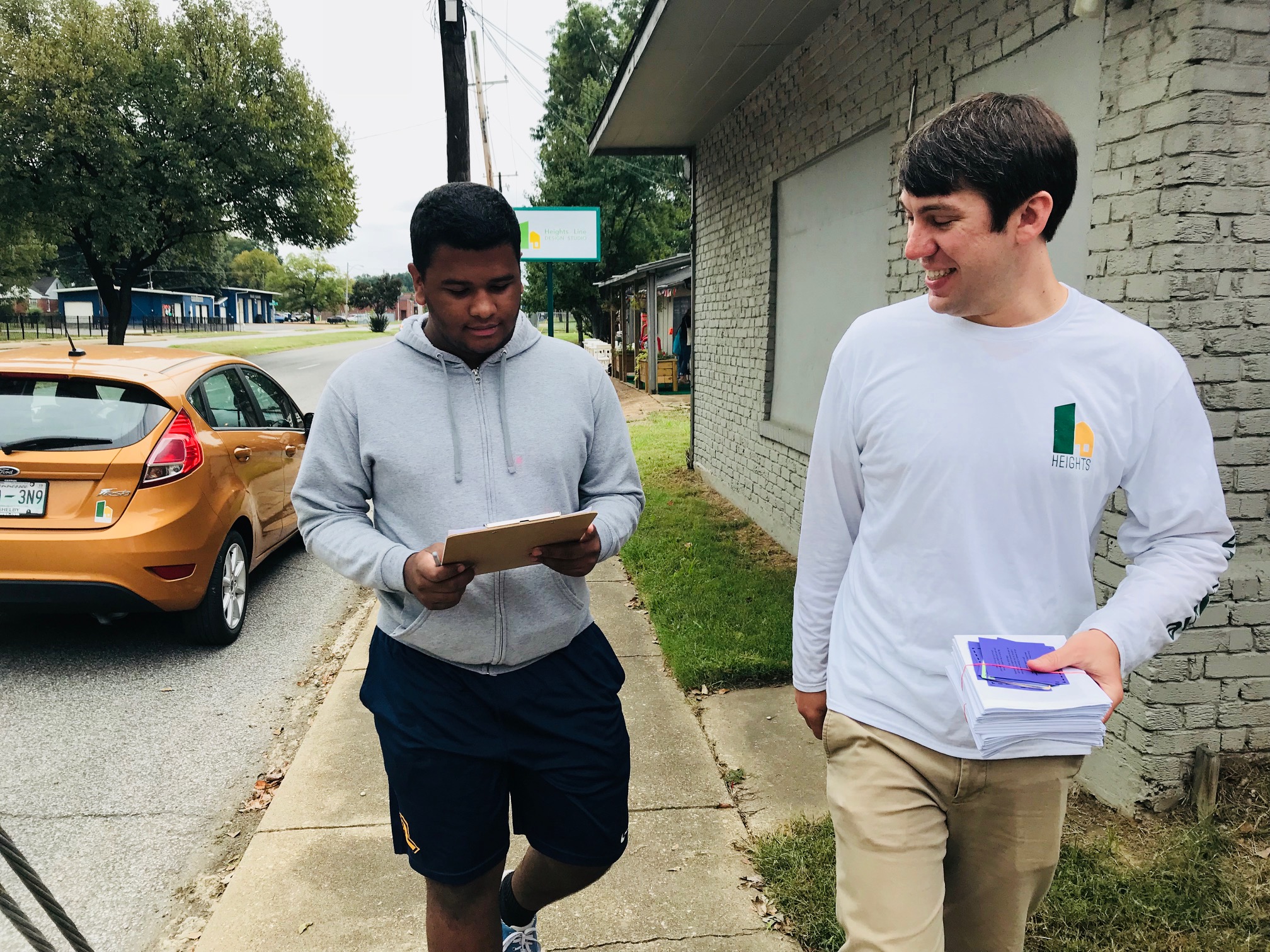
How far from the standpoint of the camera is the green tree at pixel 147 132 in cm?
2194

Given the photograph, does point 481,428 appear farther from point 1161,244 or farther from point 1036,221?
point 1161,244

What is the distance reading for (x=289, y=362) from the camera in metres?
33.6

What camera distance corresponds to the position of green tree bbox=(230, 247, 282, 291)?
115375mm

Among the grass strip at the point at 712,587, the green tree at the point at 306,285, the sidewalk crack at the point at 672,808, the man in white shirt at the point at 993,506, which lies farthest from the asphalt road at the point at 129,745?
the green tree at the point at 306,285

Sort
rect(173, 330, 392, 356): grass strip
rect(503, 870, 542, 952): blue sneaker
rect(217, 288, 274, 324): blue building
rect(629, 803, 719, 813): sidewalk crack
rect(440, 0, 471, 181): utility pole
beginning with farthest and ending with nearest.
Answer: rect(217, 288, 274, 324): blue building → rect(173, 330, 392, 356): grass strip → rect(440, 0, 471, 181): utility pole → rect(629, 803, 719, 813): sidewalk crack → rect(503, 870, 542, 952): blue sneaker

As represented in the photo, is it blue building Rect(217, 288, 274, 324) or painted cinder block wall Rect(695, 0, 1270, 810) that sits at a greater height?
blue building Rect(217, 288, 274, 324)

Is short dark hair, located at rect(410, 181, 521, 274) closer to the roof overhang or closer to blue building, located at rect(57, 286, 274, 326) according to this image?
the roof overhang

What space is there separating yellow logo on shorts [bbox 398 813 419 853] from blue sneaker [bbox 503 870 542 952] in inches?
19.7

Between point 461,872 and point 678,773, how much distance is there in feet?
5.89

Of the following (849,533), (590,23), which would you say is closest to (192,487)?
(849,533)

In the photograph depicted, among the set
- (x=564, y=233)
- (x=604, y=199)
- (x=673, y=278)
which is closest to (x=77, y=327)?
(x=604, y=199)

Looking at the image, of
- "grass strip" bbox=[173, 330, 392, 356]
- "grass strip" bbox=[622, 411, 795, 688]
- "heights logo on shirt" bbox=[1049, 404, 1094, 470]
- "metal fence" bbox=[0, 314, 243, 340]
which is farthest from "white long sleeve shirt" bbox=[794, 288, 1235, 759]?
"metal fence" bbox=[0, 314, 243, 340]

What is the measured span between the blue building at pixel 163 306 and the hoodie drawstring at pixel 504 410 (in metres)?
64.3

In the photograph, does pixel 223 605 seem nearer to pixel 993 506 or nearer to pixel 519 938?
pixel 519 938
